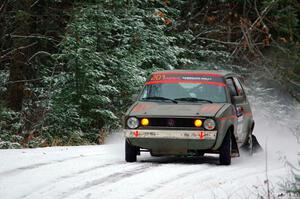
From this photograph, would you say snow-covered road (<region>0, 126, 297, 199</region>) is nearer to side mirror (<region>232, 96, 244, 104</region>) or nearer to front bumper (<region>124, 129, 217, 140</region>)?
front bumper (<region>124, 129, 217, 140</region>)

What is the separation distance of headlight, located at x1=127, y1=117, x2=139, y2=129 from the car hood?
10cm

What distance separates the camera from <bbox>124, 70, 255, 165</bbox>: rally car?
12258 millimetres

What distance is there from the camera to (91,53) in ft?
65.3

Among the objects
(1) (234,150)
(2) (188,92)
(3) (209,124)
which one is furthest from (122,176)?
(1) (234,150)

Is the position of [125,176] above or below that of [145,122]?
below

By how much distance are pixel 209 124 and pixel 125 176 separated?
6.65ft

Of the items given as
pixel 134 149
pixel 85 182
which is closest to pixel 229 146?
pixel 134 149

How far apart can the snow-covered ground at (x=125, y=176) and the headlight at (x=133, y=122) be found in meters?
0.61

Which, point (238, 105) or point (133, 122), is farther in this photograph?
point (238, 105)

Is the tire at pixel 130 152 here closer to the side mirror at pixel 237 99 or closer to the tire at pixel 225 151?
the tire at pixel 225 151

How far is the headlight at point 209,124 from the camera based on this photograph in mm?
12219

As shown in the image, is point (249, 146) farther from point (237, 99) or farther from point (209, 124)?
point (209, 124)

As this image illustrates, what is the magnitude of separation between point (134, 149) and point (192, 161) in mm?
1162

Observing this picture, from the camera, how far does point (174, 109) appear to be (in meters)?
12.6
